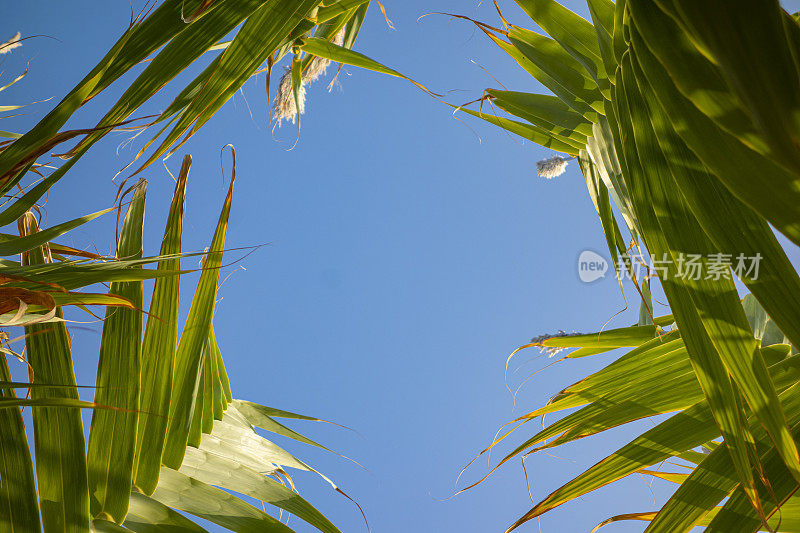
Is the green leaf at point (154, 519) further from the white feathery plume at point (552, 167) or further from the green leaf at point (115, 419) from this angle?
the white feathery plume at point (552, 167)

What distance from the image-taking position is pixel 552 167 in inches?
22.4

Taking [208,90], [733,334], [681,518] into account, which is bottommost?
[681,518]

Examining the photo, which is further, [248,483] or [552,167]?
[552,167]

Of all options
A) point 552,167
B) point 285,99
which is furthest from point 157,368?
point 552,167

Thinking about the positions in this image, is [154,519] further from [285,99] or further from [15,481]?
[285,99]

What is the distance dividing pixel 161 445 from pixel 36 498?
0.06m

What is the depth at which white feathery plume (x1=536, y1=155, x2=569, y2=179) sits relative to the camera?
56 centimetres

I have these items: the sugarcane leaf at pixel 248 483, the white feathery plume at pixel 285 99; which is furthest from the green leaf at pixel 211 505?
the white feathery plume at pixel 285 99

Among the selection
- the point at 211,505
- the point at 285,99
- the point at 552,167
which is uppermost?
the point at 285,99

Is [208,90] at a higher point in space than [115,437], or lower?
higher

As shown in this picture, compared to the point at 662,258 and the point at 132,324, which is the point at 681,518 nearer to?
the point at 662,258

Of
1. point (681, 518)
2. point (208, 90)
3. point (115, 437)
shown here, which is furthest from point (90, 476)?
point (681, 518)

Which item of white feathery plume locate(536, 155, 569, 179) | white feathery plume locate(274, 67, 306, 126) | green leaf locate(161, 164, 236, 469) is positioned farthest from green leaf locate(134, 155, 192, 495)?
white feathery plume locate(536, 155, 569, 179)

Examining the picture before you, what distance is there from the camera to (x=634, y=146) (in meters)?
0.21
